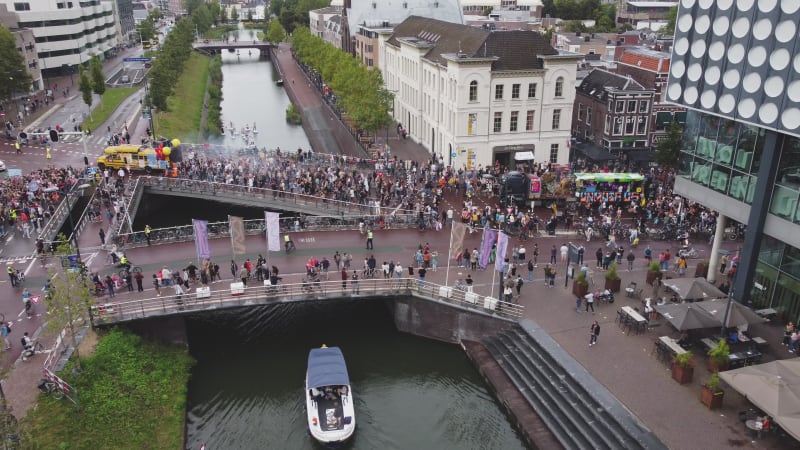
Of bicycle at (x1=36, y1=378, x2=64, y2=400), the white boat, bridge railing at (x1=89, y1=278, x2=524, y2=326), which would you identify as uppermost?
bridge railing at (x1=89, y1=278, x2=524, y2=326)

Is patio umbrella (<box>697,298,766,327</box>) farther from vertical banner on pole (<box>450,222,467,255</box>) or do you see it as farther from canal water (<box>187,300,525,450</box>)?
vertical banner on pole (<box>450,222,467,255</box>)

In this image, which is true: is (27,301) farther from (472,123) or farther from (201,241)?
(472,123)

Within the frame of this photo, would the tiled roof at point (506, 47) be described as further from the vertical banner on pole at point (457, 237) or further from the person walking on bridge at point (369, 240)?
the vertical banner on pole at point (457, 237)

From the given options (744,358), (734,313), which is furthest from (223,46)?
(744,358)

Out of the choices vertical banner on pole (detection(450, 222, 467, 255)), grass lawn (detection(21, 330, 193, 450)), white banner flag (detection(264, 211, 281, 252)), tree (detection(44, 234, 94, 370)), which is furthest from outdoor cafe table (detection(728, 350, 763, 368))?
tree (detection(44, 234, 94, 370))

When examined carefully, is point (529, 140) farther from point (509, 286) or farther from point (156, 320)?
point (156, 320)

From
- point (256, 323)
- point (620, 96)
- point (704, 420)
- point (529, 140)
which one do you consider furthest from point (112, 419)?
point (620, 96)
